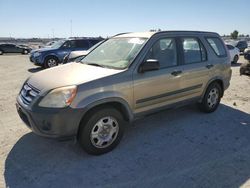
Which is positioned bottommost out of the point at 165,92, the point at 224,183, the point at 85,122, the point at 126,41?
the point at 224,183

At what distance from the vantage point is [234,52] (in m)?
15.4

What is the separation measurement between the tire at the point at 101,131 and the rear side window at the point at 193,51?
6.36 ft

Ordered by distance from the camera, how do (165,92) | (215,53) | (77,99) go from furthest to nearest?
(215,53), (165,92), (77,99)

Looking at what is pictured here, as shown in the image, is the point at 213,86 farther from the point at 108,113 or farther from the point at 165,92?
the point at 108,113

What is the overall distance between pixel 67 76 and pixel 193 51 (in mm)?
2663

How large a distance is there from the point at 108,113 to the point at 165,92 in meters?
1.26

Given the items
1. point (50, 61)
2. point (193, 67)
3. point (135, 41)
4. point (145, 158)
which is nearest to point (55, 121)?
point (145, 158)

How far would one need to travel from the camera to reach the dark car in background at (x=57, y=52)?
12219 mm

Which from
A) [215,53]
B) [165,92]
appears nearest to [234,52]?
[215,53]

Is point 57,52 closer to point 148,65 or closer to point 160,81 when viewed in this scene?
point 160,81

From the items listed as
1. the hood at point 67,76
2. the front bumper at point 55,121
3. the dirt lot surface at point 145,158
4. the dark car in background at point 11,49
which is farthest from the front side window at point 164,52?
the dark car in background at point 11,49

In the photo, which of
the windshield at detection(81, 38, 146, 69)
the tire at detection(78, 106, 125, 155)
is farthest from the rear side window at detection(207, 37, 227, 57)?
the tire at detection(78, 106, 125, 155)

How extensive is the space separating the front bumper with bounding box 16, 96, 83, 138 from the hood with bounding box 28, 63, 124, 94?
0.33 m

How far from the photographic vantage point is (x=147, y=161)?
3389 mm
